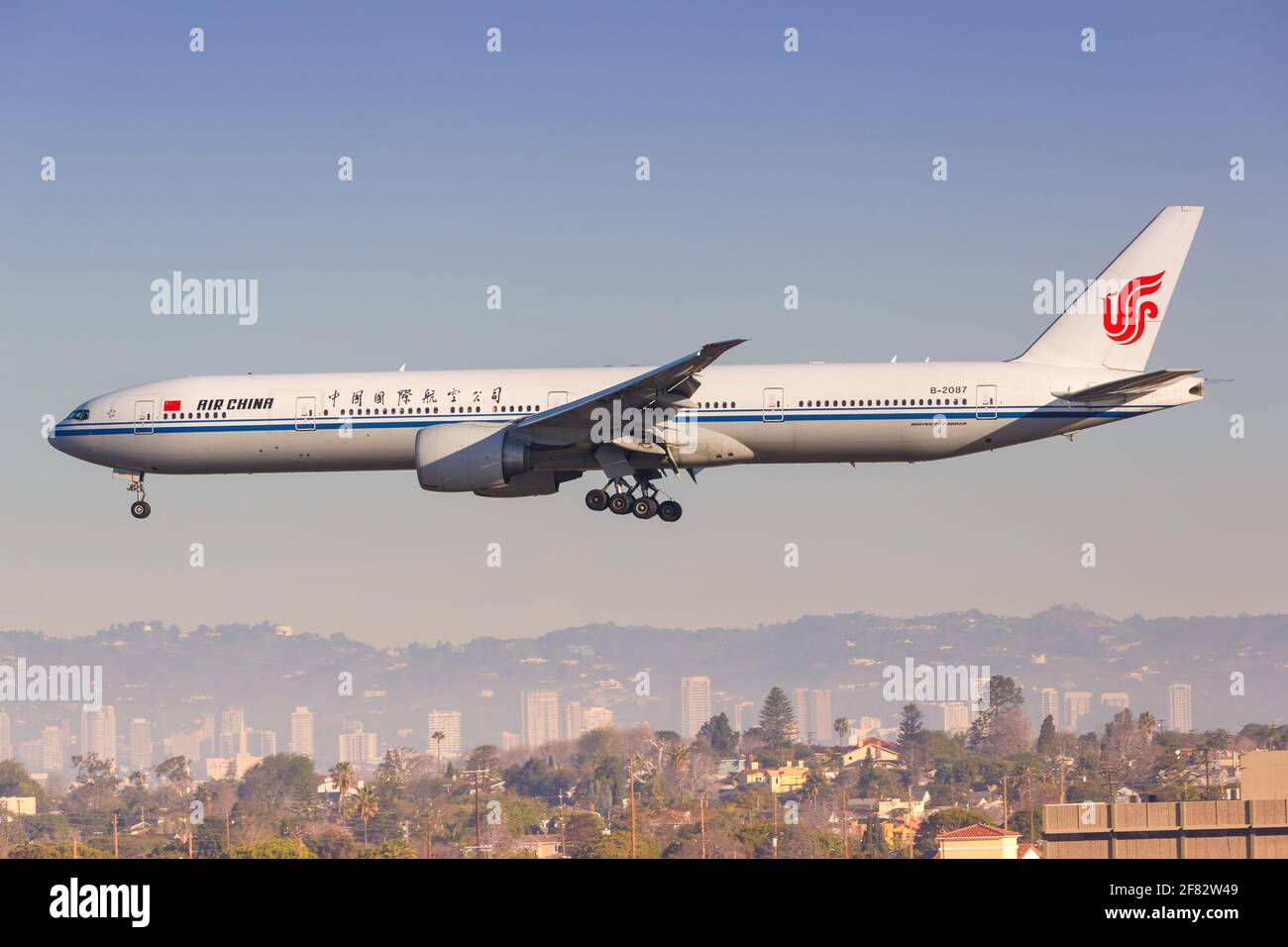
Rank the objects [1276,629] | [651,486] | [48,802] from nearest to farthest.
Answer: [651,486], [48,802], [1276,629]

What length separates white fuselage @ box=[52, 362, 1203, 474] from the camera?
4172cm

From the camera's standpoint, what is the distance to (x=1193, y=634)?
184 meters

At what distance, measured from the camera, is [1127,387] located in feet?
134

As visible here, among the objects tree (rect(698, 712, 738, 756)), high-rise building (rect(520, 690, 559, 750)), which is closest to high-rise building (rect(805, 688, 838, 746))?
high-rise building (rect(520, 690, 559, 750))

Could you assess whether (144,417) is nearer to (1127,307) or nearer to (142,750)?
(1127,307)

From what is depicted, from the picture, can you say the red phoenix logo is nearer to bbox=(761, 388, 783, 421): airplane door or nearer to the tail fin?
the tail fin

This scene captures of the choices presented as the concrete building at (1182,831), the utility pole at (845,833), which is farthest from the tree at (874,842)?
the concrete building at (1182,831)

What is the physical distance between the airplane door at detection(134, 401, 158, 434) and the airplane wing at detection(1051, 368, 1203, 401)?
25869 mm

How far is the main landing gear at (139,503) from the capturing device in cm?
4706

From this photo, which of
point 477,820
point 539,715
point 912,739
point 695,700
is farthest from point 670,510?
point 539,715

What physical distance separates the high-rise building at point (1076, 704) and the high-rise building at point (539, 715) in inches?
2043
